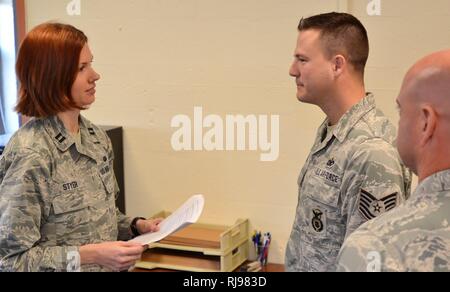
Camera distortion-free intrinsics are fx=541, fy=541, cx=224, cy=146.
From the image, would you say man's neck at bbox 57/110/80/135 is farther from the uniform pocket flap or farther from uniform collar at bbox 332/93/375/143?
uniform collar at bbox 332/93/375/143

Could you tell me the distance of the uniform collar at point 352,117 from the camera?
5.10 feet

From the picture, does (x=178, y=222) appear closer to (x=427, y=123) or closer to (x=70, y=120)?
(x=70, y=120)

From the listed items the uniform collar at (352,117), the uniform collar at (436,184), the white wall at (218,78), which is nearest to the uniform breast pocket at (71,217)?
the uniform collar at (352,117)

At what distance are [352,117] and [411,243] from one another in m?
0.68

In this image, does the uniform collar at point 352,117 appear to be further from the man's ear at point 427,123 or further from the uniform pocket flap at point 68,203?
the uniform pocket flap at point 68,203

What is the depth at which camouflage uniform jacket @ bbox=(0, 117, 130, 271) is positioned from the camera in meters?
1.45

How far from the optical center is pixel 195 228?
2.69 meters

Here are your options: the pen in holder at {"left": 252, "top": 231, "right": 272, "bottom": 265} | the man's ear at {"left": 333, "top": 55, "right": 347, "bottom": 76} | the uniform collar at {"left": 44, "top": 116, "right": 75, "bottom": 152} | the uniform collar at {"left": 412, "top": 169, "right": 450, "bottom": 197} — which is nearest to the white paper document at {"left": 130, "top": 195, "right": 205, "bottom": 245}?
the uniform collar at {"left": 44, "top": 116, "right": 75, "bottom": 152}

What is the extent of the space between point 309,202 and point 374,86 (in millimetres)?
966

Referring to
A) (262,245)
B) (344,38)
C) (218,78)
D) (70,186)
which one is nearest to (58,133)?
(70,186)

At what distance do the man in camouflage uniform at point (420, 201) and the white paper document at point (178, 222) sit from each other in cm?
63

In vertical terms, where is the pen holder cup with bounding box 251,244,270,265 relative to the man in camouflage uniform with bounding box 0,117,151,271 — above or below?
below

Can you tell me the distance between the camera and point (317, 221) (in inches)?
61.3

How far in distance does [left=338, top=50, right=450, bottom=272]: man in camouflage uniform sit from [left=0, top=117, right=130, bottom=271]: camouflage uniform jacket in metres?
0.86
